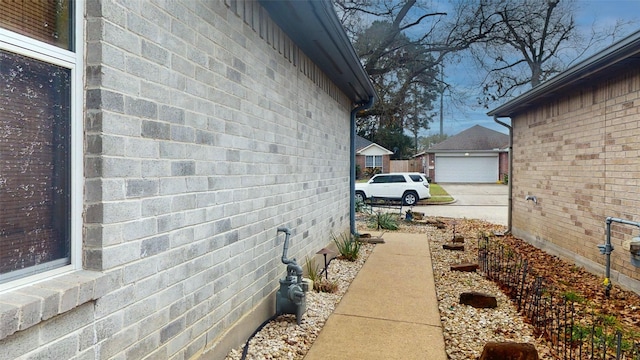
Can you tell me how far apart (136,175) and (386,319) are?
2.98 metres

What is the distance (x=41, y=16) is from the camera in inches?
66.1

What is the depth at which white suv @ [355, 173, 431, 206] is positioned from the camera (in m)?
18.5

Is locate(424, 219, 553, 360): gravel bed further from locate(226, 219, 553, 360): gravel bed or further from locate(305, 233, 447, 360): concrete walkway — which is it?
locate(305, 233, 447, 360): concrete walkway

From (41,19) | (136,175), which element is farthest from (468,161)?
(41,19)

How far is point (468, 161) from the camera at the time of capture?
34125 millimetres

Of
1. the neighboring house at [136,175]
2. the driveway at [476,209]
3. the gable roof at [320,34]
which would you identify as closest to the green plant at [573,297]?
the neighboring house at [136,175]

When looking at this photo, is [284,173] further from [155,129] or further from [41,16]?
[41,16]

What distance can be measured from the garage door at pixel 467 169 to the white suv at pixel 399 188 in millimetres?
16541

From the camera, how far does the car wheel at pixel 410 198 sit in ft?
60.8

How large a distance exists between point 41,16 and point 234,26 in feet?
5.32

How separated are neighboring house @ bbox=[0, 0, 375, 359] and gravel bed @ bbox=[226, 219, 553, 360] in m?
0.24

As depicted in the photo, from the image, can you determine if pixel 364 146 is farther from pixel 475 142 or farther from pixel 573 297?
pixel 573 297

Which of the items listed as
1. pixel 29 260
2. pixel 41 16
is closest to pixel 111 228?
pixel 29 260

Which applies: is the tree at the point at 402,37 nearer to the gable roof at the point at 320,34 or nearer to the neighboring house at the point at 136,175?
the gable roof at the point at 320,34
